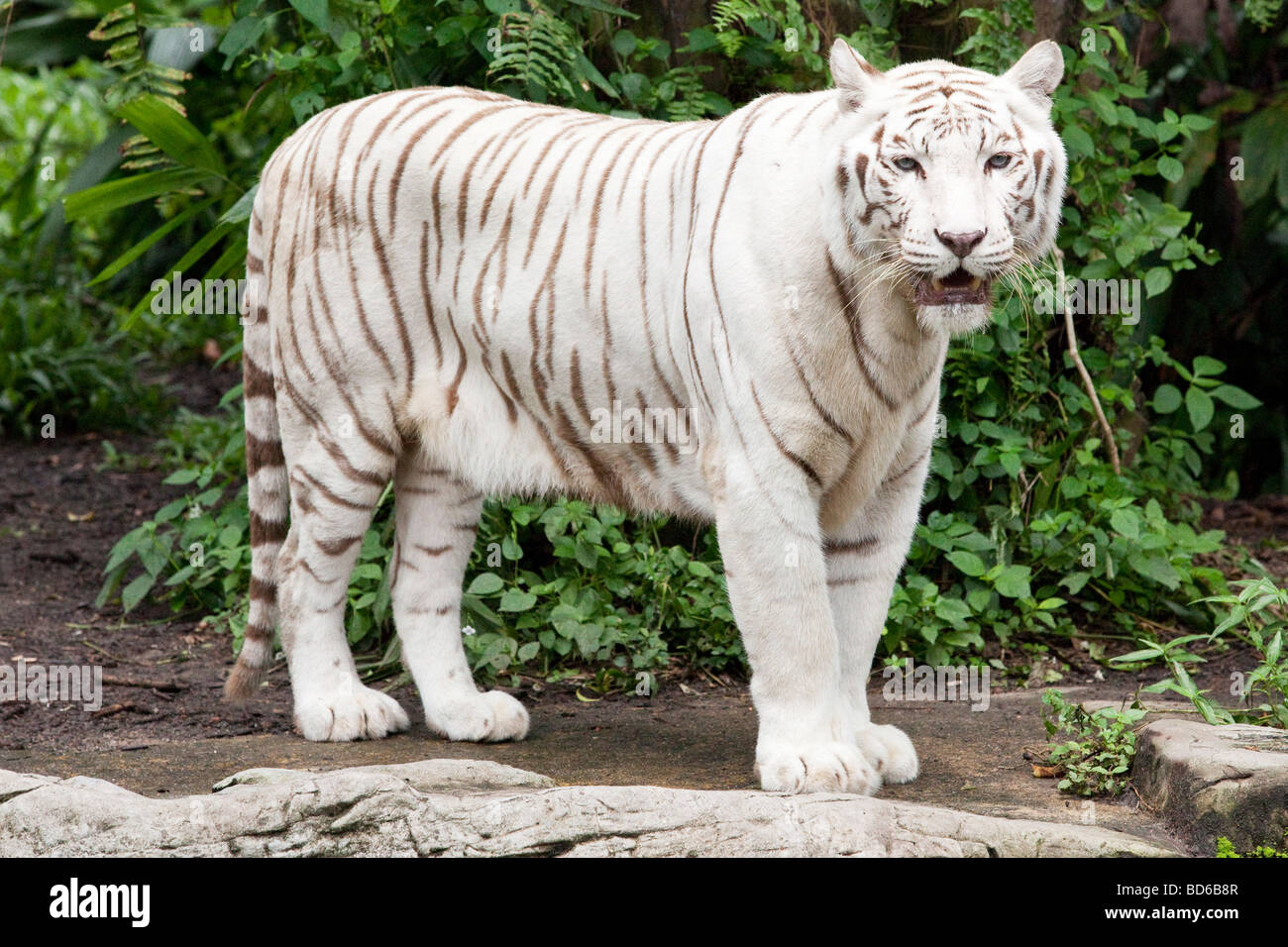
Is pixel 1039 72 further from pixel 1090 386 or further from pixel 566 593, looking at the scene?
pixel 566 593

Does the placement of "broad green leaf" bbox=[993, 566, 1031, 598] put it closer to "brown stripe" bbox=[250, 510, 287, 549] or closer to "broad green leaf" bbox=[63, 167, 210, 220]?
"brown stripe" bbox=[250, 510, 287, 549]

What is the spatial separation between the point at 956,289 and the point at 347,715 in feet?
6.09

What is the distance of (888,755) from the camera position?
3262 mm

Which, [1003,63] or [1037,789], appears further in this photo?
[1003,63]

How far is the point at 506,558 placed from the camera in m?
4.59

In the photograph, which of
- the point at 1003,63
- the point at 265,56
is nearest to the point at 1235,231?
the point at 1003,63

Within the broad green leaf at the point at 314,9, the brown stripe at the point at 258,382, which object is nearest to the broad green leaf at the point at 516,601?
Result: the brown stripe at the point at 258,382

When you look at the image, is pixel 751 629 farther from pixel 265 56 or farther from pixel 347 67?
pixel 265 56

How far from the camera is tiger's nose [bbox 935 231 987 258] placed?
272cm

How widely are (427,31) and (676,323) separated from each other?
176cm

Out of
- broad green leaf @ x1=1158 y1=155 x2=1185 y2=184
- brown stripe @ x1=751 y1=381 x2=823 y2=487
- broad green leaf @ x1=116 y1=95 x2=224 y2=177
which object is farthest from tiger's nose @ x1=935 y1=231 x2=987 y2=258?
broad green leaf @ x1=116 y1=95 x2=224 y2=177

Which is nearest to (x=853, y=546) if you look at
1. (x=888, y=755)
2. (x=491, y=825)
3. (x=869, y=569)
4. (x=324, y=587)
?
(x=869, y=569)

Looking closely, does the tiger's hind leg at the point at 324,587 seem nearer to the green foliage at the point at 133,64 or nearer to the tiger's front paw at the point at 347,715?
the tiger's front paw at the point at 347,715

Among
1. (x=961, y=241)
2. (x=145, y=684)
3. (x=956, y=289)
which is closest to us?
(x=961, y=241)
